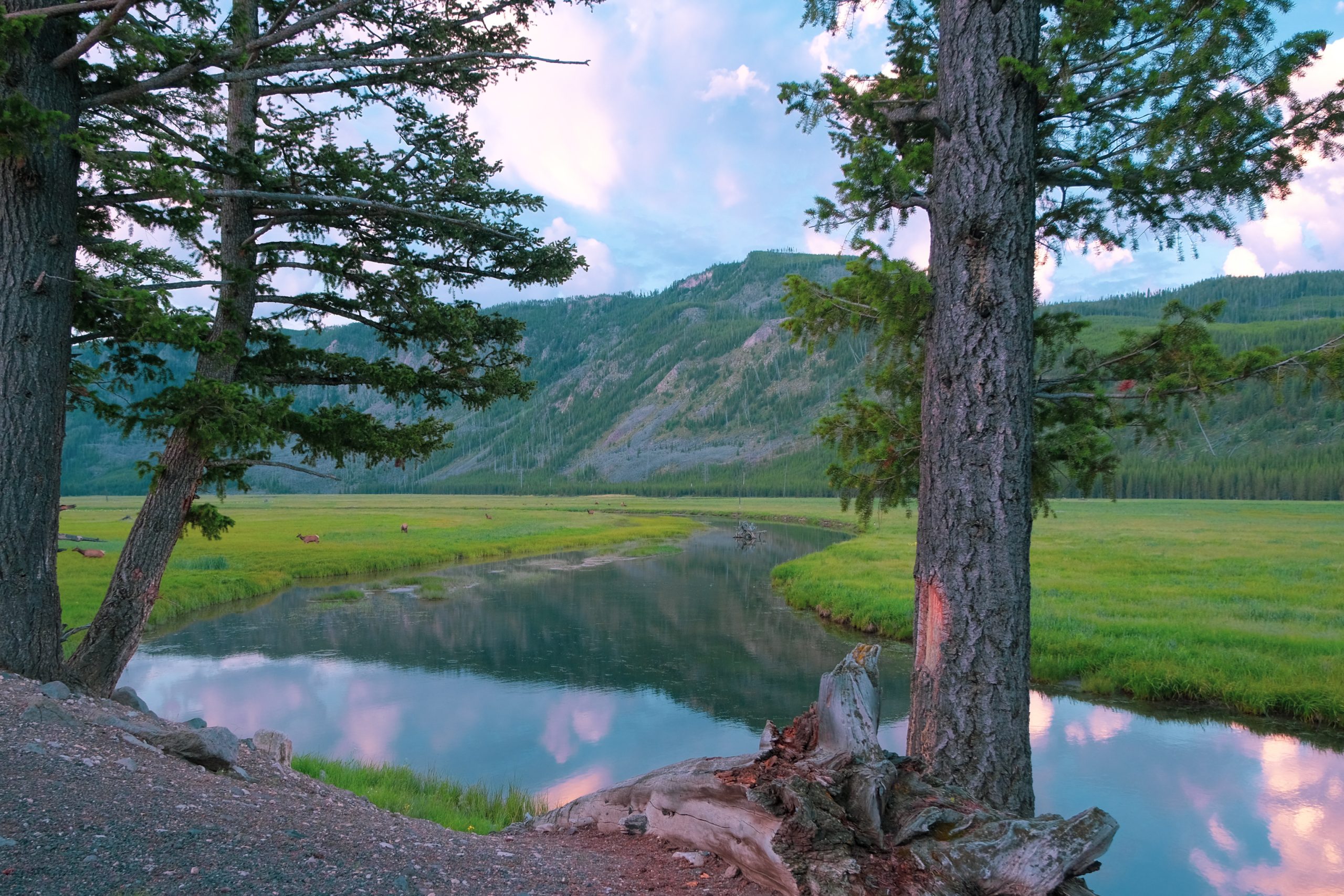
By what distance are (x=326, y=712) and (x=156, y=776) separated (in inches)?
389

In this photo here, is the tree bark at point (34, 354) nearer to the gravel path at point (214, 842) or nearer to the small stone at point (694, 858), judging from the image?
the gravel path at point (214, 842)

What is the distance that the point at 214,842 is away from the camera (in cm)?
392

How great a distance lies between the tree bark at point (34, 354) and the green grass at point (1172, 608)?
1559cm

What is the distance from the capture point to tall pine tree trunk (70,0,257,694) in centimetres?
772

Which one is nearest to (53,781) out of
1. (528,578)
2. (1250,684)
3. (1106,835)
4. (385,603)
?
(1106,835)

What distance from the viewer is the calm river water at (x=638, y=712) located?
911cm

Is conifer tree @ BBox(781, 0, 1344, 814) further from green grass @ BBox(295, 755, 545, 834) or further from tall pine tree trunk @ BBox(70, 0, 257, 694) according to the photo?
tall pine tree trunk @ BBox(70, 0, 257, 694)

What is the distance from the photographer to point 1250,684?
13.2m

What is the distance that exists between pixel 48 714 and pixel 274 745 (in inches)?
111

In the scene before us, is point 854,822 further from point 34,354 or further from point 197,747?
point 34,354

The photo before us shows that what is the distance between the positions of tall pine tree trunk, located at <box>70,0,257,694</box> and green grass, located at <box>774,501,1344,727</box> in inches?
583

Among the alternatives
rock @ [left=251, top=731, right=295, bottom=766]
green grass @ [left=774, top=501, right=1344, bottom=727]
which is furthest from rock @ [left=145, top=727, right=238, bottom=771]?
green grass @ [left=774, top=501, right=1344, bottom=727]

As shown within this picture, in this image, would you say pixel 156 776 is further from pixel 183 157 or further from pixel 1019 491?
pixel 1019 491

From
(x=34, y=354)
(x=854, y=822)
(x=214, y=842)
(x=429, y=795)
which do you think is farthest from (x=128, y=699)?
(x=854, y=822)
